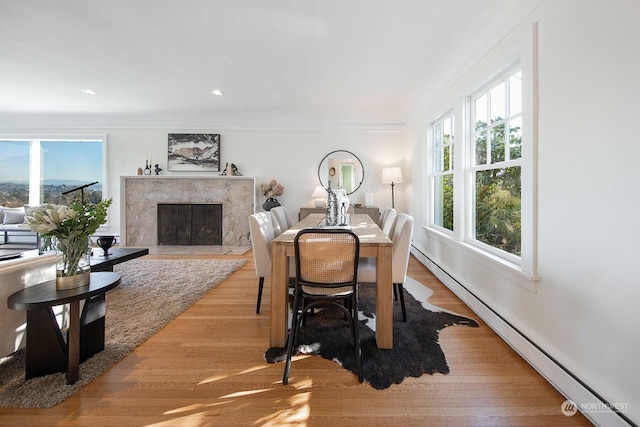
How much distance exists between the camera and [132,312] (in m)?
2.34

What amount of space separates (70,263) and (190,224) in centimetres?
398

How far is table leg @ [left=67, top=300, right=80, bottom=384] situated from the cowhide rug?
1029 millimetres

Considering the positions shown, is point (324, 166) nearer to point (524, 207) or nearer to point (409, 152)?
point (409, 152)

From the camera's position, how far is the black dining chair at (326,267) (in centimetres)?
156

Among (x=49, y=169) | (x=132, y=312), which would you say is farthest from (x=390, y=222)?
(x=49, y=169)

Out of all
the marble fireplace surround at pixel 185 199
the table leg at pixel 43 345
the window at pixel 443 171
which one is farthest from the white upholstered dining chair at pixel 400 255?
the marble fireplace surround at pixel 185 199

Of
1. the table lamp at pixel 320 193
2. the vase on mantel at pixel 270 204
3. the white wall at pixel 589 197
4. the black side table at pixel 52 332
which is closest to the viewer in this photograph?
the white wall at pixel 589 197

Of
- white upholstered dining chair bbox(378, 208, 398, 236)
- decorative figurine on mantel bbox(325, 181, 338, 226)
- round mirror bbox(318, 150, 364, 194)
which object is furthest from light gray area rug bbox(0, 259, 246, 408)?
round mirror bbox(318, 150, 364, 194)

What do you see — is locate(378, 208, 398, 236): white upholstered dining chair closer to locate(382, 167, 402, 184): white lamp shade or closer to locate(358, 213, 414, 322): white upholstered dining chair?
locate(358, 213, 414, 322): white upholstered dining chair

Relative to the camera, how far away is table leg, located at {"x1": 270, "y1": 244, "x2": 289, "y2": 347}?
70.2 inches

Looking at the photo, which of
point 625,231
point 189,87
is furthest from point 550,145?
point 189,87

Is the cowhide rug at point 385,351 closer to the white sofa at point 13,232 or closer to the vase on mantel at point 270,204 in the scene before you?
the vase on mantel at point 270,204

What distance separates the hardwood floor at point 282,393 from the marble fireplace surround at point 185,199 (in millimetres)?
3412

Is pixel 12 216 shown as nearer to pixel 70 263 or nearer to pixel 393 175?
pixel 70 263
